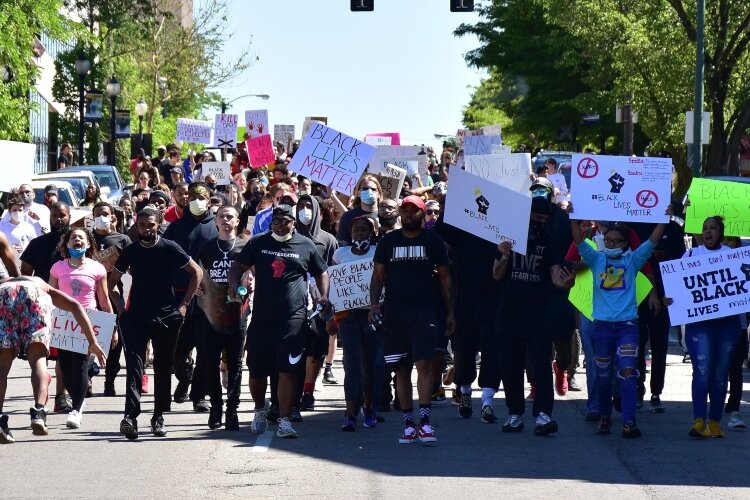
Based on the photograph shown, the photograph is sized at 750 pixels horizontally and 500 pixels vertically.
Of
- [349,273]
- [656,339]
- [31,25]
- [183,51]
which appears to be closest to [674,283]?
[656,339]

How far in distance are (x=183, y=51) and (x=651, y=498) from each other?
5761 cm

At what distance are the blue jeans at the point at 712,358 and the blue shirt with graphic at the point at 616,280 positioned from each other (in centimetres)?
53

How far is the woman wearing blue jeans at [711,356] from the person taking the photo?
39.3 ft

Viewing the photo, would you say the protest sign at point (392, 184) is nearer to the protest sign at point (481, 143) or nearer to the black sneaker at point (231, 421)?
the black sneaker at point (231, 421)

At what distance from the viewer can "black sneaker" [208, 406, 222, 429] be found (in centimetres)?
1236

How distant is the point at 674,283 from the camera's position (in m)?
12.3

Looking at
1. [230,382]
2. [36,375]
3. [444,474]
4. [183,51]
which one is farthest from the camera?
[183,51]

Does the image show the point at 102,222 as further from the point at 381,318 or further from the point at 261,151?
the point at 261,151

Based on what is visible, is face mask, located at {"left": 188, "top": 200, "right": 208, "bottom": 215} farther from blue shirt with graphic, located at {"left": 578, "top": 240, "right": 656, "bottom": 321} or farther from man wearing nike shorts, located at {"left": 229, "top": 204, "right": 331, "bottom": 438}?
blue shirt with graphic, located at {"left": 578, "top": 240, "right": 656, "bottom": 321}

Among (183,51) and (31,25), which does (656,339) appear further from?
(183,51)

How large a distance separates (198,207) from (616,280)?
3.98 m

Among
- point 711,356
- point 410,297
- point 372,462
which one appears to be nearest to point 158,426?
point 372,462

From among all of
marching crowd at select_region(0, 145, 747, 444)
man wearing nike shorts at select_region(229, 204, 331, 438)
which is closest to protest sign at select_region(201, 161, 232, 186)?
marching crowd at select_region(0, 145, 747, 444)

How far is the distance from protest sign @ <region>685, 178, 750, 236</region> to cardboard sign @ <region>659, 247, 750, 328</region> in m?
0.51
